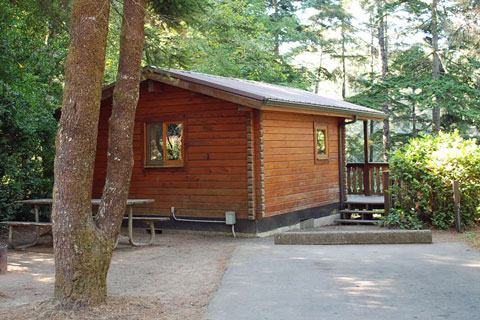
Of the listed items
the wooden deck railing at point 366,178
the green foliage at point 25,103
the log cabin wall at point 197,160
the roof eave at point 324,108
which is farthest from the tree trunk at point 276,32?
the log cabin wall at point 197,160

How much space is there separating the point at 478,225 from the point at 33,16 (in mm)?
10932

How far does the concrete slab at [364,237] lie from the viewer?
30.4 ft

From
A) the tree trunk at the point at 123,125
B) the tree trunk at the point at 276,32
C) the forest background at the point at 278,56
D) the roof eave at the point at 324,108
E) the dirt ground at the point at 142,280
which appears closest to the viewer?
the dirt ground at the point at 142,280

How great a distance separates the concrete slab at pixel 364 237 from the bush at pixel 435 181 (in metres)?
2.03

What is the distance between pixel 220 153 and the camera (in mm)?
11094

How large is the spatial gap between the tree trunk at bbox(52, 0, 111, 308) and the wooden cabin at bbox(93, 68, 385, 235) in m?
4.49

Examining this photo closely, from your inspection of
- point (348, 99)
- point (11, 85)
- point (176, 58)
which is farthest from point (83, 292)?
point (348, 99)

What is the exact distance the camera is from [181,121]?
1161 centimetres

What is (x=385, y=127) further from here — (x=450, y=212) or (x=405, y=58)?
(x=450, y=212)

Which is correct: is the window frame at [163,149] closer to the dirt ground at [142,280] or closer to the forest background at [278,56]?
the dirt ground at [142,280]

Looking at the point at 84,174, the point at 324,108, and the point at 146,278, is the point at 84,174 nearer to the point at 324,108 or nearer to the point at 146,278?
the point at 146,278

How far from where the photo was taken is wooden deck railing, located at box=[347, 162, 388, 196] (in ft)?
53.3

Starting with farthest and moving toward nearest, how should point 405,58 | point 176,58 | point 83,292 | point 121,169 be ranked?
point 405,58 < point 176,58 < point 121,169 < point 83,292

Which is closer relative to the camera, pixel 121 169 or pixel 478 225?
pixel 121 169
